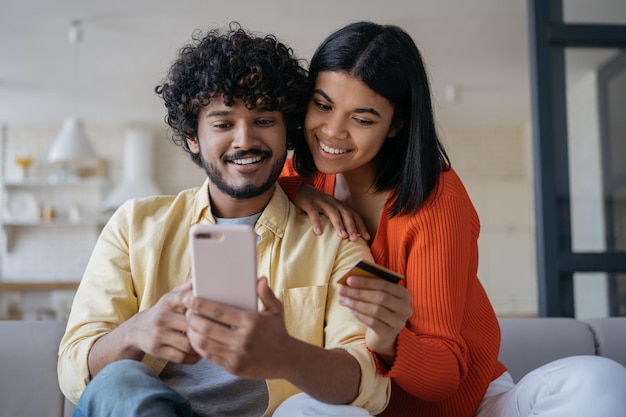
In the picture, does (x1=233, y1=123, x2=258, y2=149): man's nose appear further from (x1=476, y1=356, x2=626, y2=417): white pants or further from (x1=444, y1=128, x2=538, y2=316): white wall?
(x1=444, y1=128, x2=538, y2=316): white wall

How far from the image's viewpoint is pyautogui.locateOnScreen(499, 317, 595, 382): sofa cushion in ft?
7.22

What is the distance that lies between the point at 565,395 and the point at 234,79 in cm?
95

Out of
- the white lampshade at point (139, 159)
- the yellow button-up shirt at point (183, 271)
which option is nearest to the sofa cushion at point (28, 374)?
the yellow button-up shirt at point (183, 271)

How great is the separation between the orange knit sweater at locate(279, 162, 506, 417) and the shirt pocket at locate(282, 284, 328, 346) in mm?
182

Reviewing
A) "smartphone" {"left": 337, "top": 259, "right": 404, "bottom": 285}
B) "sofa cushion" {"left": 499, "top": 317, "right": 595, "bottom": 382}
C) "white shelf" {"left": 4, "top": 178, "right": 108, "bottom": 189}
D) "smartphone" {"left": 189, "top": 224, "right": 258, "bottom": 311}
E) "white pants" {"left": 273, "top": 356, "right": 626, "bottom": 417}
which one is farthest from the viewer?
"white shelf" {"left": 4, "top": 178, "right": 108, "bottom": 189}

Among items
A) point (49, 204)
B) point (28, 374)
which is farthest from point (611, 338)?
point (49, 204)

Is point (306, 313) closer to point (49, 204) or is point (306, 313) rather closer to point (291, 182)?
point (291, 182)

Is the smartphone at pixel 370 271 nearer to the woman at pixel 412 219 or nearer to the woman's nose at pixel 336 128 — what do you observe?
the woman at pixel 412 219

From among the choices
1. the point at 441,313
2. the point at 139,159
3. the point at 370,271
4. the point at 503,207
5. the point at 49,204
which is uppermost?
the point at 139,159

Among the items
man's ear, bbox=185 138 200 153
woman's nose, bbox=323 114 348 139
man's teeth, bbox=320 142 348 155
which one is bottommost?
man's teeth, bbox=320 142 348 155

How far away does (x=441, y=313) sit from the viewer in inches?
64.6

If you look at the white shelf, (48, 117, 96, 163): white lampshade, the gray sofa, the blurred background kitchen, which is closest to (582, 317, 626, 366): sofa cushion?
the gray sofa

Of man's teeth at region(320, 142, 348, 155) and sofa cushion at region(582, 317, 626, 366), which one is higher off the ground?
man's teeth at region(320, 142, 348, 155)

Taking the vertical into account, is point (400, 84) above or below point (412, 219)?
above
